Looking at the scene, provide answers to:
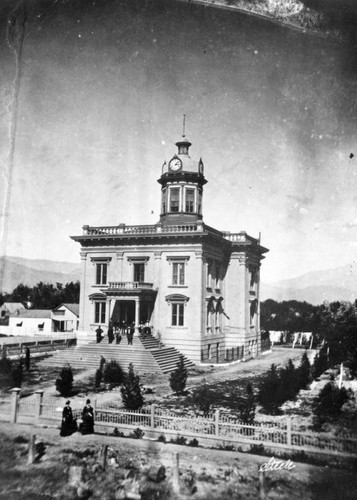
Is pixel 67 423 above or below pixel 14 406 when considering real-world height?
below

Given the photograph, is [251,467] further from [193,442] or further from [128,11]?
[128,11]

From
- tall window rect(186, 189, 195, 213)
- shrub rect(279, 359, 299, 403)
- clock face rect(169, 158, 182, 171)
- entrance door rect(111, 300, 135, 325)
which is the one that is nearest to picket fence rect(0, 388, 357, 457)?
shrub rect(279, 359, 299, 403)

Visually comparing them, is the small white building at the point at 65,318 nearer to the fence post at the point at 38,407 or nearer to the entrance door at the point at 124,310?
the entrance door at the point at 124,310

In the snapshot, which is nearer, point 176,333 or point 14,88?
point 14,88

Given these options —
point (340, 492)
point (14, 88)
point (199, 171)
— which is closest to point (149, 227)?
point (199, 171)

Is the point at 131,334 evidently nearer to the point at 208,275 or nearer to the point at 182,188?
the point at 208,275

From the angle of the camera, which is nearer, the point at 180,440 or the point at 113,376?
the point at 180,440

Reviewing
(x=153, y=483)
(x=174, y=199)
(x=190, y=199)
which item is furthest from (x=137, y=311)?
(x=153, y=483)

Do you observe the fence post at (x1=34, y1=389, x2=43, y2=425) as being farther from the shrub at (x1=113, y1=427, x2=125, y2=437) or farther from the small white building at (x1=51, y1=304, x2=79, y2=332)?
the small white building at (x1=51, y1=304, x2=79, y2=332)
